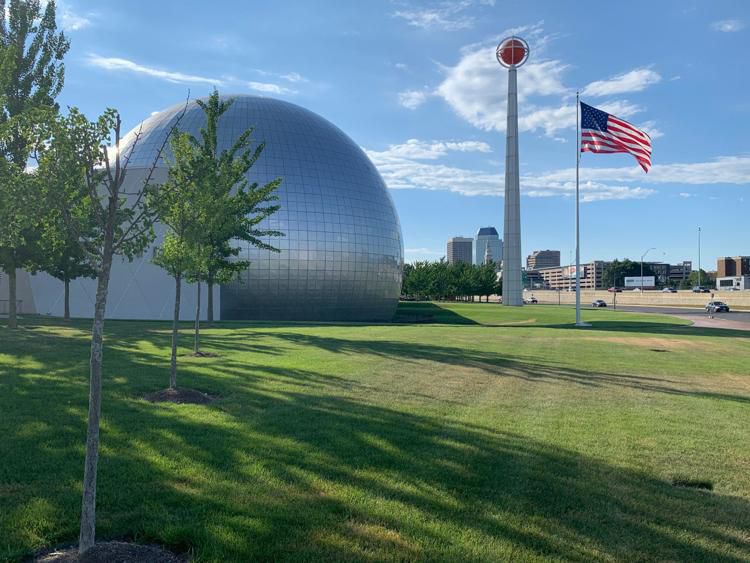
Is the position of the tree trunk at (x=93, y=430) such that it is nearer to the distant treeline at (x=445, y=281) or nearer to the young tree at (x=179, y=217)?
the young tree at (x=179, y=217)

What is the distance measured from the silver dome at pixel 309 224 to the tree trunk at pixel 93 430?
33.0m

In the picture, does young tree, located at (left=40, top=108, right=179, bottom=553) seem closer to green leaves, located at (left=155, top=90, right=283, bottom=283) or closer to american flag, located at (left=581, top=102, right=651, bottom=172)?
green leaves, located at (left=155, top=90, right=283, bottom=283)

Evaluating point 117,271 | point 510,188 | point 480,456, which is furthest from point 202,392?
point 510,188

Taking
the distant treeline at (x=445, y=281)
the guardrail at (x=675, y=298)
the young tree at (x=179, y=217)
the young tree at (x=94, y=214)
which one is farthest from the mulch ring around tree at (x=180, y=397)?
the guardrail at (x=675, y=298)

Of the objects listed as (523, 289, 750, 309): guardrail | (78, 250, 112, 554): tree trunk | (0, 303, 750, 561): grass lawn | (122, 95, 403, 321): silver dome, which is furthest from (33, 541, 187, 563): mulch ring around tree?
(523, 289, 750, 309): guardrail

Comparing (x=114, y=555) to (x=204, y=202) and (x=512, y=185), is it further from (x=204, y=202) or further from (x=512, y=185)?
(x=512, y=185)

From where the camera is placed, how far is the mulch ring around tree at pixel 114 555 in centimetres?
418

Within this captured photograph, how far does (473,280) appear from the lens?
9581 centimetres

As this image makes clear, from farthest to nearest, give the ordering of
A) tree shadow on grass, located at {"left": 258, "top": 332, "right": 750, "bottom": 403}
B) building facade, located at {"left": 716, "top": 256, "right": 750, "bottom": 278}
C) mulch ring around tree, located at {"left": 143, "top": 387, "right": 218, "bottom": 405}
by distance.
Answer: building facade, located at {"left": 716, "top": 256, "right": 750, "bottom": 278}, tree shadow on grass, located at {"left": 258, "top": 332, "right": 750, "bottom": 403}, mulch ring around tree, located at {"left": 143, "top": 387, "right": 218, "bottom": 405}

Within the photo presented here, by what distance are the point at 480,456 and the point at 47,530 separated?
4861 mm

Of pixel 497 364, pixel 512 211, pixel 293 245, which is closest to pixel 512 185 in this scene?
pixel 512 211

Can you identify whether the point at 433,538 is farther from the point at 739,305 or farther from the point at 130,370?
the point at 739,305

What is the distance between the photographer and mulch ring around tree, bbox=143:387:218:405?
9.65m

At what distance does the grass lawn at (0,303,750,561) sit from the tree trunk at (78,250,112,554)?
426 millimetres
